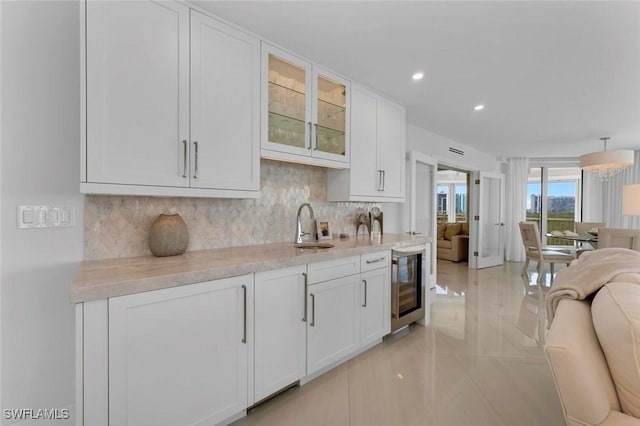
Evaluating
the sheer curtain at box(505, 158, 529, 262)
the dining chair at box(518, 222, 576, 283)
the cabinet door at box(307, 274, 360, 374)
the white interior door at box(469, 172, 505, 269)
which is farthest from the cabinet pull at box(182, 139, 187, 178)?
the sheer curtain at box(505, 158, 529, 262)

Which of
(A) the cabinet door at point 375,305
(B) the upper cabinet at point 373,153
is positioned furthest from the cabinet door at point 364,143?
(A) the cabinet door at point 375,305

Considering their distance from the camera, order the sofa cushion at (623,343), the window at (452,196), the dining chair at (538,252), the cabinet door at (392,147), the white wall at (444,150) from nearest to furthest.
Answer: the sofa cushion at (623,343), the cabinet door at (392,147), the white wall at (444,150), the dining chair at (538,252), the window at (452,196)

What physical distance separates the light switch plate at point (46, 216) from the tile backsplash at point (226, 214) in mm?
80

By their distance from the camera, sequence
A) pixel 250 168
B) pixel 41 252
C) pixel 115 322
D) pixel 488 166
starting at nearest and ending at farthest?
pixel 115 322 → pixel 41 252 → pixel 250 168 → pixel 488 166

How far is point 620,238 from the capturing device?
4.27 m

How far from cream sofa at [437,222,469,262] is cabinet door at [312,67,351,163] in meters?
5.46

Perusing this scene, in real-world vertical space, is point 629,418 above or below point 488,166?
below

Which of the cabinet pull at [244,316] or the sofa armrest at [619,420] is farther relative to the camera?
the cabinet pull at [244,316]

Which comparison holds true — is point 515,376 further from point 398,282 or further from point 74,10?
point 74,10

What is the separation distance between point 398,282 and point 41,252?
8.49ft

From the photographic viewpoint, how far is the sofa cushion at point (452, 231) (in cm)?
766

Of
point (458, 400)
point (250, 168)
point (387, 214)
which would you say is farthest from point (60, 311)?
point (387, 214)

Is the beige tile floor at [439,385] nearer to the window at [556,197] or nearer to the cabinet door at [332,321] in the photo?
the cabinet door at [332,321]

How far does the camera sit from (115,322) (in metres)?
1.33
